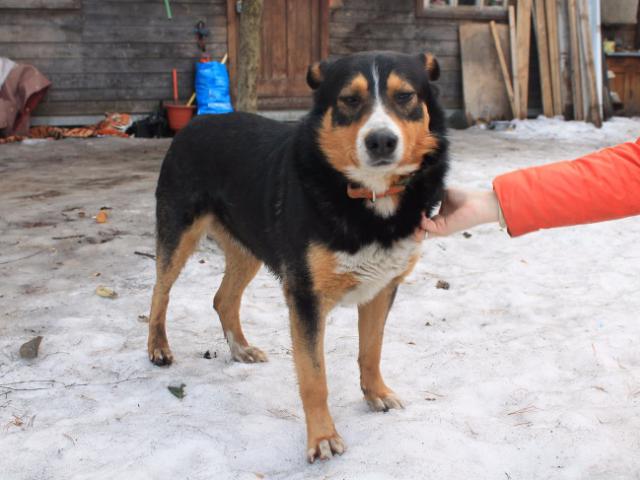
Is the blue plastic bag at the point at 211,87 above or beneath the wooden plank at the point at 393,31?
beneath

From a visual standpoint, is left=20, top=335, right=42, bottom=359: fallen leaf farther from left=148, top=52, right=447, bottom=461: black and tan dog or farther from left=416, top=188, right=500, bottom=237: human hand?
left=416, top=188, right=500, bottom=237: human hand

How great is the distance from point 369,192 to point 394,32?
985cm

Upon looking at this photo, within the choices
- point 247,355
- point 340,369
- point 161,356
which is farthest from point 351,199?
point 161,356

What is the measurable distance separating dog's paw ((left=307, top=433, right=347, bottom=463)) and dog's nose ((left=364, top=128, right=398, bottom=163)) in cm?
118

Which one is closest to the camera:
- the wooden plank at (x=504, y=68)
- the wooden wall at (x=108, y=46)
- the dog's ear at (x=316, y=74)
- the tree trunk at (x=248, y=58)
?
the dog's ear at (x=316, y=74)

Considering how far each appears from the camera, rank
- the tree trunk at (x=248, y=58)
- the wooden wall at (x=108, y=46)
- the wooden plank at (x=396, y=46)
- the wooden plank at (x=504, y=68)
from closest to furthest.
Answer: the tree trunk at (x=248, y=58) < the wooden wall at (x=108, y=46) < the wooden plank at (x=396, y=46) < the wooden plank at (x=504, y=68)

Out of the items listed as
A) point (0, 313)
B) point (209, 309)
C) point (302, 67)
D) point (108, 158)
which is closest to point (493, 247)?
point (209, 309)

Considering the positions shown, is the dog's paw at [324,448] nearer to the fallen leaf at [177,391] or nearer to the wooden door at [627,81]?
the fallen leaf at [177,391]

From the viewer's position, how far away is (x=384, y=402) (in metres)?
3.19

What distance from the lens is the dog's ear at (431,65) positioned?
9.95 ft

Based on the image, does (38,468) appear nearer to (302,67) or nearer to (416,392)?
(416,392)

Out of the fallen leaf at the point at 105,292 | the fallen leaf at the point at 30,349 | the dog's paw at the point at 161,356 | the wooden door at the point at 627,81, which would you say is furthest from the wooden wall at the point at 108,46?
the dog's paw at the point at 161,356

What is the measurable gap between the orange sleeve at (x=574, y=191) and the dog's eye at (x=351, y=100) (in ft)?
2.26

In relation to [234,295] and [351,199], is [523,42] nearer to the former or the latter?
[234,295]
